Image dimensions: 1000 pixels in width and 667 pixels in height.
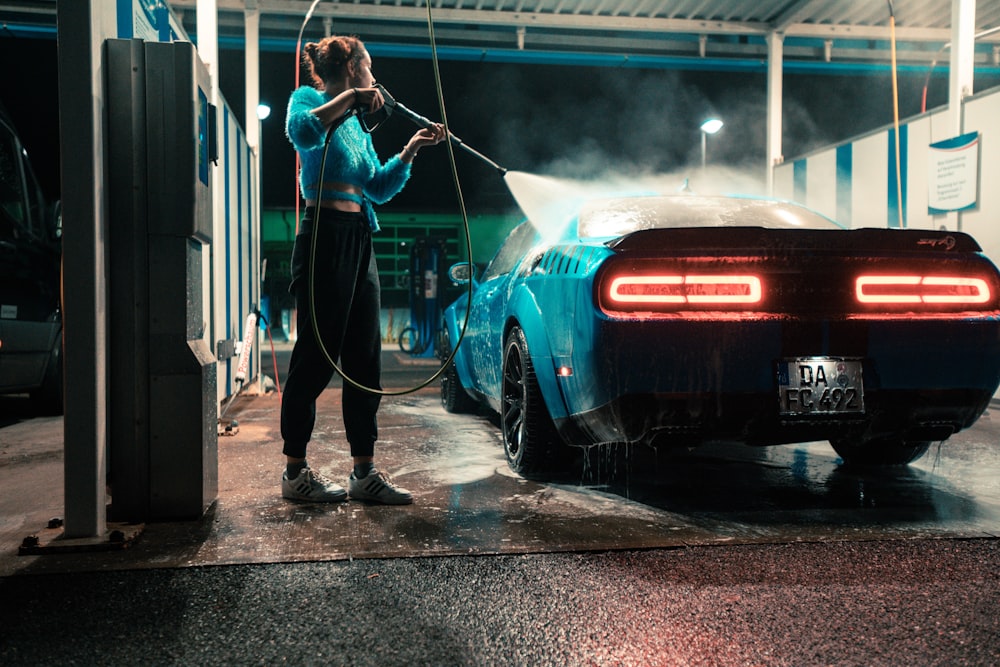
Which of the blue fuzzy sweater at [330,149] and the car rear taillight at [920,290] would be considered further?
the blue fuzzy sweater at [330,149]

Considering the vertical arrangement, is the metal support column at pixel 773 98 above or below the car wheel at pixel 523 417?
above

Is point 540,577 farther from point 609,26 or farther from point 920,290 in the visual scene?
point 609,26

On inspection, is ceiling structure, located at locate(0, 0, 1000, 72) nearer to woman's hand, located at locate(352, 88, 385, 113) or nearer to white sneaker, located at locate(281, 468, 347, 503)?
woman's hand, located at locate(352, 88, 385, 113)

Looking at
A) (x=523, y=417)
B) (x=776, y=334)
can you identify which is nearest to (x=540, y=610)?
(x=776, y=334)

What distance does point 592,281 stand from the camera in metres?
2.88

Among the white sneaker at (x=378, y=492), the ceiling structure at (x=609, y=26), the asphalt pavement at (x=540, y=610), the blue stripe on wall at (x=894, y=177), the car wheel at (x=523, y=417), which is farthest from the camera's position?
the ceiling structure at (x=609, y=26)

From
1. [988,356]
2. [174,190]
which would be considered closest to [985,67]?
[988,356]

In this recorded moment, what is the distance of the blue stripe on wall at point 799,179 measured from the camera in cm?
976

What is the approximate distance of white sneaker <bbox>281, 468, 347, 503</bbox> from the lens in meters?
3.25

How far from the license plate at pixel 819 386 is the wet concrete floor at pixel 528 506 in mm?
401

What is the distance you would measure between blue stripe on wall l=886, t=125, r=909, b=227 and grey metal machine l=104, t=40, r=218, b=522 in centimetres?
686

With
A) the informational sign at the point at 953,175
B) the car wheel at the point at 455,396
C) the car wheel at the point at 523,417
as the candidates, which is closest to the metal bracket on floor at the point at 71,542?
the car wheel at the point at 523,417

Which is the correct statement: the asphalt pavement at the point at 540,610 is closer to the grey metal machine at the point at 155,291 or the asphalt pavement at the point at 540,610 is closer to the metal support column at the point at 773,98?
the grey metal machine at the point at 155,291

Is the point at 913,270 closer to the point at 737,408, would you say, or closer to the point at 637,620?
the point at 737,408
